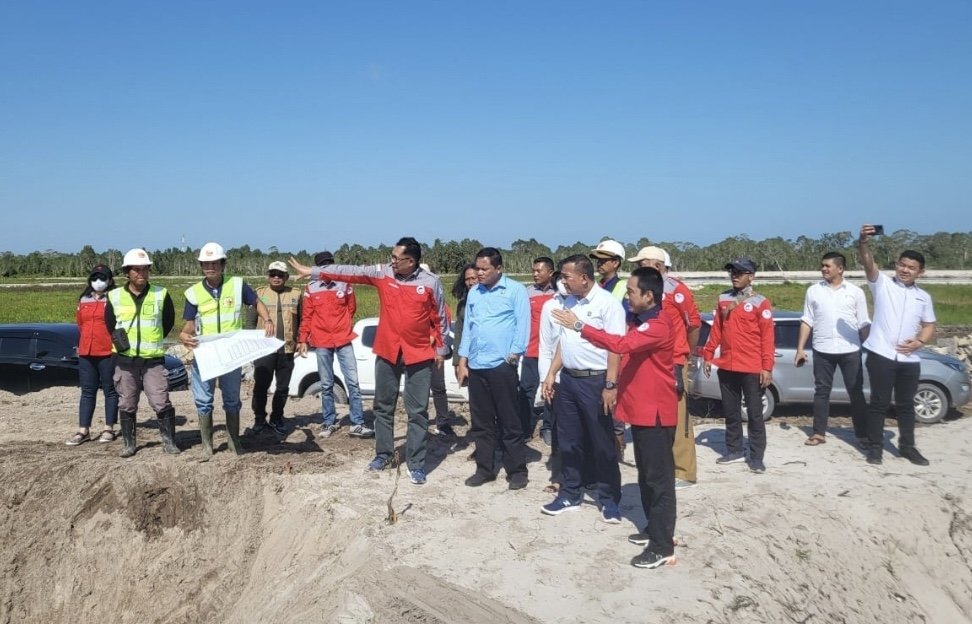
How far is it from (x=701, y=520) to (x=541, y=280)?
11.1 feet

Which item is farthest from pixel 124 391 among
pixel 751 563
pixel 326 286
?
pixel 751 563

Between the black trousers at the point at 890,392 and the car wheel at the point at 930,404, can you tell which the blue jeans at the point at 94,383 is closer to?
the black trousers at the point at 890,392

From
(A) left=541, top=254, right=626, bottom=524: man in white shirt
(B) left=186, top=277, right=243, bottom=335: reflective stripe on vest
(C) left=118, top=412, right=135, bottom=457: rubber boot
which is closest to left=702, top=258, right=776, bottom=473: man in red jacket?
(A) left=541, top=254, right=626, bottom=524: man in white shirt

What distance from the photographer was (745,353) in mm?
6785

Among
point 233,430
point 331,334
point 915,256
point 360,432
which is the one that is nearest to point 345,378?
point 331,334

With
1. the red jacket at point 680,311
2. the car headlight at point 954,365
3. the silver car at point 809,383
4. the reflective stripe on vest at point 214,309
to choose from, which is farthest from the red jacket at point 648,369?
the car headlight at point 954,365

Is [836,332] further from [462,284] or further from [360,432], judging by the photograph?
→ [360,432]

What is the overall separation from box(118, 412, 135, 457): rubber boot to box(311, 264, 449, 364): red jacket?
7.91 feet

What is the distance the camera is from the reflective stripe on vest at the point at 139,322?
663 centimetres

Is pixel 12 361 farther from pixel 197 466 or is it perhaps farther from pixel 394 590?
pixel 394 590

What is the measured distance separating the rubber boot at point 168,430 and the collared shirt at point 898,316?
7.04 meters

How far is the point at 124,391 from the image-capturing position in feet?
22.2

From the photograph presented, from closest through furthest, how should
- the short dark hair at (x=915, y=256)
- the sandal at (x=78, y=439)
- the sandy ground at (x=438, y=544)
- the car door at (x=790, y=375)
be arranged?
the sandy ground at (x=438, y=544) < the short dark hair at (x=915, y=256) < the sandal at (x=78, y=439) < the car door at (x=790, y=375)

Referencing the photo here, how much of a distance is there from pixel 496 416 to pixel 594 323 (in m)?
1.39
